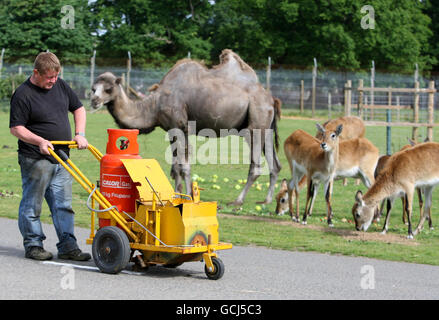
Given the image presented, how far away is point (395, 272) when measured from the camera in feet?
29.0

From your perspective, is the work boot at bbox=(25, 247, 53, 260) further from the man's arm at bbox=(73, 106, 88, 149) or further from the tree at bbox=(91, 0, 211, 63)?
the tree at bbox=(91, 0, 211, 63)

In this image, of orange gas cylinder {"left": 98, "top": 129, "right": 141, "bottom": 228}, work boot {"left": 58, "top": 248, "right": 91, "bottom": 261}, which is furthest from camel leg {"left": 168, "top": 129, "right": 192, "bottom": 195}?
orange gas cylinder {"left": 98, "top": 129, "right": 141, "bottom": 228}

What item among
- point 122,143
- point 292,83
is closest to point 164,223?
point 122,143

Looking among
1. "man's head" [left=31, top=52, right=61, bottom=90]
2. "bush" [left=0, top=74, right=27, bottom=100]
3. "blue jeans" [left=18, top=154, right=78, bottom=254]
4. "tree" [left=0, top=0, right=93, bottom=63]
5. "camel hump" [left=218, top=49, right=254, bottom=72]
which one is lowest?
"blue jeans" [left=18, top=154, right=78, bottom=254]

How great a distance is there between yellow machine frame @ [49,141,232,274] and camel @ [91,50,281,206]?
6646 millimetres

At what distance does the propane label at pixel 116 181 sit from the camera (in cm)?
841

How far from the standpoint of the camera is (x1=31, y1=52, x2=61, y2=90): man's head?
8648 mm

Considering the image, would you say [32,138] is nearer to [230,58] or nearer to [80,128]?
[80,128]

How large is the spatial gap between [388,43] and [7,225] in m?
50.5

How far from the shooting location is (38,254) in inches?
353

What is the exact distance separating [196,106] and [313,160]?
278cm

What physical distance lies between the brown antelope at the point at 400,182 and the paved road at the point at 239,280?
261 centimetres
